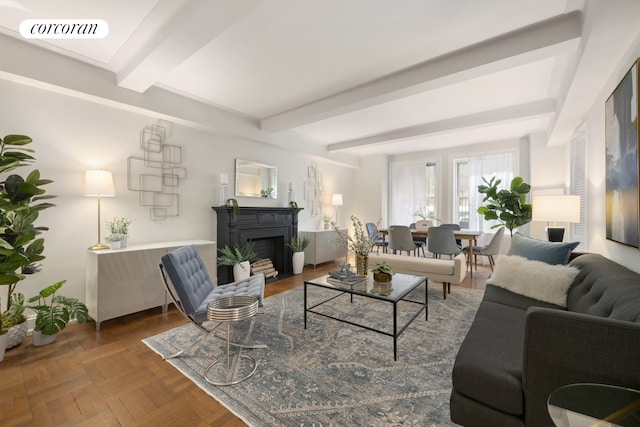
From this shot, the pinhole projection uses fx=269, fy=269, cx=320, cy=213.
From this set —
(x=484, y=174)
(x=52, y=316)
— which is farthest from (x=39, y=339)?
(x=484, y=174)

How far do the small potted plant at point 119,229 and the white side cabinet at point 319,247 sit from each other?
3.07m

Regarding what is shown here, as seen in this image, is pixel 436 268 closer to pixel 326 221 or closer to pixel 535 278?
pixel 535 278

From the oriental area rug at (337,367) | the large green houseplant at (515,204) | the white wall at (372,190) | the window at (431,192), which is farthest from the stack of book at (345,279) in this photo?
the window at (431,192)

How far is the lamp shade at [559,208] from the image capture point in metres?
3.11

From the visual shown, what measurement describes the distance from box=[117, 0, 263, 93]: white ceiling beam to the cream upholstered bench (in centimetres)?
320

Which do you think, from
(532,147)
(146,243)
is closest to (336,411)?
(146,243)

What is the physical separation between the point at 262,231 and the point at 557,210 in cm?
413

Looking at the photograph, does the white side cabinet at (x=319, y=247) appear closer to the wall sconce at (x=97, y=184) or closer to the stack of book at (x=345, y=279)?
the stack of book at (x=345, y=279)

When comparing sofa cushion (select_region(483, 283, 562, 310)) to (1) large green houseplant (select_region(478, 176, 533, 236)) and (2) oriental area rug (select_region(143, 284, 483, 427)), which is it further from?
(1) large green houseplant (select_region(478, 176, 533, 236))

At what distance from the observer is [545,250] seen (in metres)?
2.45

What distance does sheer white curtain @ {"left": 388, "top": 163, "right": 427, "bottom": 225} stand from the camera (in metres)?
6.81

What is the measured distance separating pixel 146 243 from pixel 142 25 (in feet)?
7.92

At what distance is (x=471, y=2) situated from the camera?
1.95 m

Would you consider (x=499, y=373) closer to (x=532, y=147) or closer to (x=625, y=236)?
(x=625, y=236)
